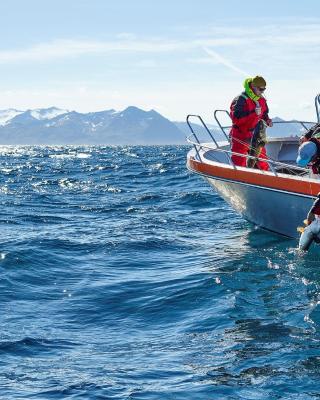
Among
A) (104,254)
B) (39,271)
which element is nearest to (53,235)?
(104,254)

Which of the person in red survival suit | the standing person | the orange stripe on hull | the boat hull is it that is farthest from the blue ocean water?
the person in red survival suit

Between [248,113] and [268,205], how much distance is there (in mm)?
1975

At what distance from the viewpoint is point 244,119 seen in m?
11.6

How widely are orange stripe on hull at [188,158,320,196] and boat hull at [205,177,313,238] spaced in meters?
0.09

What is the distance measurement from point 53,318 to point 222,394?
257 cm

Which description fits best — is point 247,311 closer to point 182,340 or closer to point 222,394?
point 182,340

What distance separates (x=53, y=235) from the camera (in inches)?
475

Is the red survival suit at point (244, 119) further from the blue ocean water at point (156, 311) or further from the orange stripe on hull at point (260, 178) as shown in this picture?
the blue ocean water at point (156, 311)

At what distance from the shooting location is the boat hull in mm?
9484

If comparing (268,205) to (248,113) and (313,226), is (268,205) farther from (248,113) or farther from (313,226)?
(248,113)

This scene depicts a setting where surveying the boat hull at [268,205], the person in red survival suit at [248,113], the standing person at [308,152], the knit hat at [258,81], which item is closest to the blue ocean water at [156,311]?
the boat hull at [268,205]

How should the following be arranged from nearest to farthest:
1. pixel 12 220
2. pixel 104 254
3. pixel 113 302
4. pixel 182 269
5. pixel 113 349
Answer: pixel 113 349, pixel 113 302, pixel 182 269, pixel 104 254, pixel 12 220

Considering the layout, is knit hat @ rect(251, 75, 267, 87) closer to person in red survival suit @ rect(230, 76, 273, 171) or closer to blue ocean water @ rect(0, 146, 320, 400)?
person in red survival suit @ rect(230, 76, 273, 171)

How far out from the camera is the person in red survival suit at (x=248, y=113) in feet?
37.3
